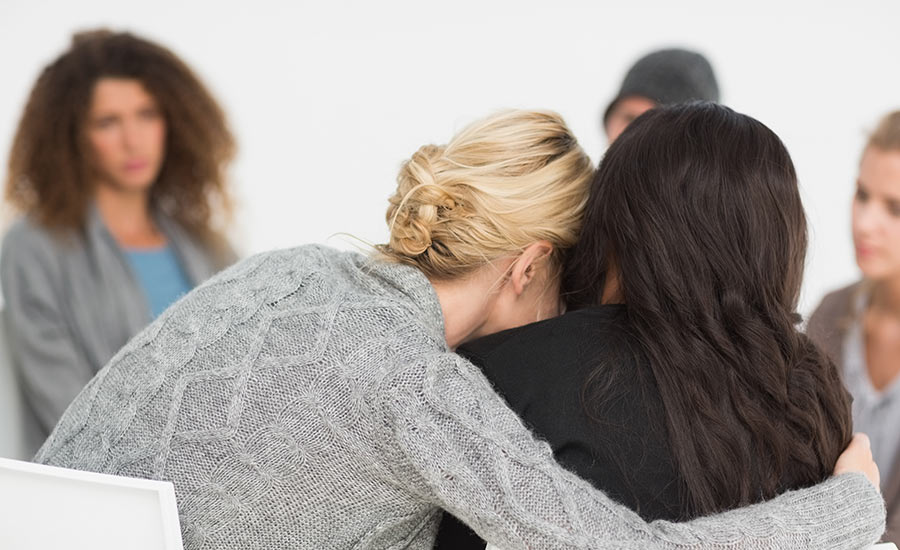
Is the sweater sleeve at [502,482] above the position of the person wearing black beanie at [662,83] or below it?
below

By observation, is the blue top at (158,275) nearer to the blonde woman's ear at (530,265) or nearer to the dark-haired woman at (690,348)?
the blonde woman's ear at (530,265)

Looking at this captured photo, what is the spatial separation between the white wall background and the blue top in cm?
82

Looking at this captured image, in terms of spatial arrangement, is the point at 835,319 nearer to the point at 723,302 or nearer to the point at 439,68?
the point at 723,302

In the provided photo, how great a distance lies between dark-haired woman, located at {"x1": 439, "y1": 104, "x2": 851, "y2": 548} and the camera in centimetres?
116

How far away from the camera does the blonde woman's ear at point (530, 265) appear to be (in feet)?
4.55

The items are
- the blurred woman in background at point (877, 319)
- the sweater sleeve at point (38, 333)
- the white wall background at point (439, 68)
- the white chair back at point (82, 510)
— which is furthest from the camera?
the white wall background at point (439, 68)

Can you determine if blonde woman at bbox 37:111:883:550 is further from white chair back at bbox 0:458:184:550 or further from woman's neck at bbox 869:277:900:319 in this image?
woman's neck at bbox 869:277:900:319

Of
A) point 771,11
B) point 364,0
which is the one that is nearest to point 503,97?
point 364,0

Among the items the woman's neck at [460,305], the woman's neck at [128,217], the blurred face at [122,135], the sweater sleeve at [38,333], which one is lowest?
the sweater sleeve at [38,333]

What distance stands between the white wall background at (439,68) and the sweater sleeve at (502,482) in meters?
2.53

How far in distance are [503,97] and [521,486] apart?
8.90 feet

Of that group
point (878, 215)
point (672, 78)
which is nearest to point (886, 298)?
point (878, 215)

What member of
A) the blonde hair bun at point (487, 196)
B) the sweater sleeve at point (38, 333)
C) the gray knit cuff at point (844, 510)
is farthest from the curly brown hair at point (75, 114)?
the gray knit cuff at point (844, 510)

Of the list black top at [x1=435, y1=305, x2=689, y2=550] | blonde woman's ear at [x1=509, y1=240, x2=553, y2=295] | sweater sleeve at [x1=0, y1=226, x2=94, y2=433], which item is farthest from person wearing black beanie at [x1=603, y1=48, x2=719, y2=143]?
sweater sleeve at [x1=0, y1=226, x2=94, y2=433]
